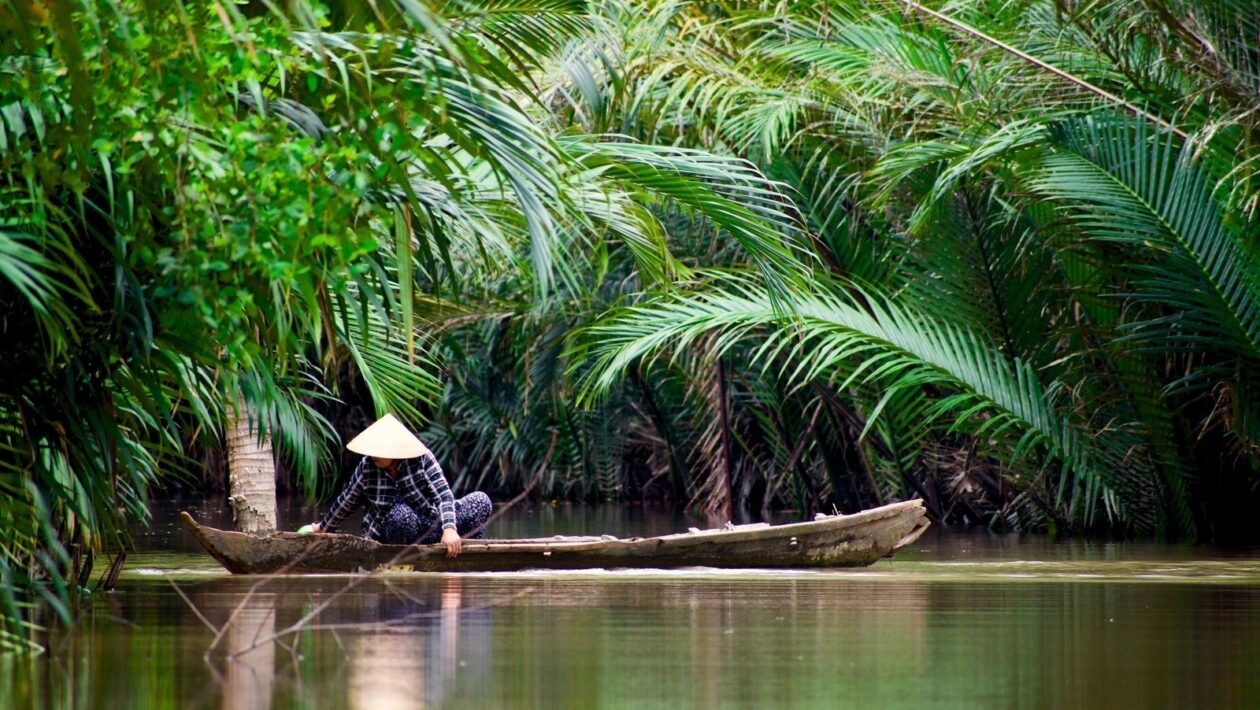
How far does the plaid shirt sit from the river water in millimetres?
984

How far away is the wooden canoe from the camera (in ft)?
36.8

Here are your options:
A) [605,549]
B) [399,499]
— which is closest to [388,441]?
[399,499]

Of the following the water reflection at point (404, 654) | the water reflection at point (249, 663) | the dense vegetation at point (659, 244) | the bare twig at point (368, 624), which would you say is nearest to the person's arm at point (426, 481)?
the dense vegetation at point (659, 244)

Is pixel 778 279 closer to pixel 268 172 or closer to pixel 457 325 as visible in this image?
pixel 268 172

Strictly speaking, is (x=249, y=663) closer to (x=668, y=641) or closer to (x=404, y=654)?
(x=404, y=654)

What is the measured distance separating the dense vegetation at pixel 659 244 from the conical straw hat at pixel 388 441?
26 cm

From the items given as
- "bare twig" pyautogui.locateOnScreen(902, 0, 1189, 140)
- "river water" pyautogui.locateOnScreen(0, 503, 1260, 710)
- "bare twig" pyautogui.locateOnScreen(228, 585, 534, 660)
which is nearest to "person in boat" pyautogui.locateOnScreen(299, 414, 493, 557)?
"river water" pyautogui.locateOnScreen(0, 503, 1260, 710)

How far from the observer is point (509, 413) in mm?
25312

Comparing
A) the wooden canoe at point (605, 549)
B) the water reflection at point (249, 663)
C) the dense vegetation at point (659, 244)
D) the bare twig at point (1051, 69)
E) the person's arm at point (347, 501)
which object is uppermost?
the bare twig at point (1051, 69)

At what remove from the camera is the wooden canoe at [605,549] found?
11.2 m

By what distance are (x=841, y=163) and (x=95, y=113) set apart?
467 inches

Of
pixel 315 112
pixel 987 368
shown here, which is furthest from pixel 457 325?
pixel 315 112

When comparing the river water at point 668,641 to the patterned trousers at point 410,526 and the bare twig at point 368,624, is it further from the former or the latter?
the patterned trousers at point 410,526

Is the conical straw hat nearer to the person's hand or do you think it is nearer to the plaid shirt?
the plaid shirt
